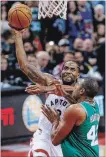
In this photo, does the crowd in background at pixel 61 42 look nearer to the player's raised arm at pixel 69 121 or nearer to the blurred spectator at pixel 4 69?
the blurred spectator at pixel 4 69

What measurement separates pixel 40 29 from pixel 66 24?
810mm

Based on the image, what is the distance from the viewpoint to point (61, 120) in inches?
204

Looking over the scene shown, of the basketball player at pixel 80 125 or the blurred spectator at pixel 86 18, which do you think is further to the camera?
the blurred spectator at pixel 86 18

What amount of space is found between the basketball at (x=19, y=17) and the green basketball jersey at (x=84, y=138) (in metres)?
1.30

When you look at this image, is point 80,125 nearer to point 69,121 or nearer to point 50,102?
point 69,121

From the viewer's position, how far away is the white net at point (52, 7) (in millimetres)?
6445

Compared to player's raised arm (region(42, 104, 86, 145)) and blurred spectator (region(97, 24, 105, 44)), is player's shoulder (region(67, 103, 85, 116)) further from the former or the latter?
blurred spectator (region(97, 24, 105, 44))

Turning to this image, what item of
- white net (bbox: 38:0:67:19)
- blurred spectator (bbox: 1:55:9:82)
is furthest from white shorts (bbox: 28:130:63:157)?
blurred spectator (bbox: 1:55:9:82)

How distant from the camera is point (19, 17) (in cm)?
582

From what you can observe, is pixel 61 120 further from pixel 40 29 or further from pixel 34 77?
pixel 40 29

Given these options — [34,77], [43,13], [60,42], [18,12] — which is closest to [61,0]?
[43,13]

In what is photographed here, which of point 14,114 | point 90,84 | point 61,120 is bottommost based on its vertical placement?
point 14,114

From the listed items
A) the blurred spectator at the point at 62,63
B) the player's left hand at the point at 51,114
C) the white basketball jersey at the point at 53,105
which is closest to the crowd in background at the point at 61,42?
the blurred spectator at the point at 62,63

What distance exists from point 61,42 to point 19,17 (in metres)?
5.74
